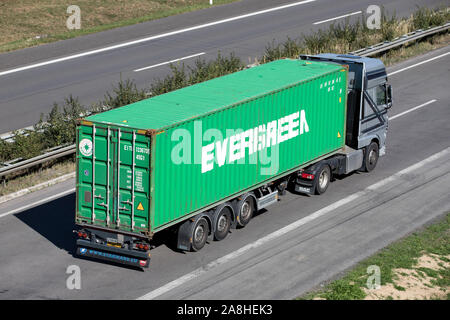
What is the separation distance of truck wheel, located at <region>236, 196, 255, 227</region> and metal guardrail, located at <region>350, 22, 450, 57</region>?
53.4 feet

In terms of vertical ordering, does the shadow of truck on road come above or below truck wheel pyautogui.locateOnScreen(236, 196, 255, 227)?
below

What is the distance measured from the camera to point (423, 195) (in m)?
24.2

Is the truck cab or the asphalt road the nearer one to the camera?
the truck cab

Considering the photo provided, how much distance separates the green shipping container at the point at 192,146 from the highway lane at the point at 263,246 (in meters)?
1.18

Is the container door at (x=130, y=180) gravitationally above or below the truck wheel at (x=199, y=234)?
above

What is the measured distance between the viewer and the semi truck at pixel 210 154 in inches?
723

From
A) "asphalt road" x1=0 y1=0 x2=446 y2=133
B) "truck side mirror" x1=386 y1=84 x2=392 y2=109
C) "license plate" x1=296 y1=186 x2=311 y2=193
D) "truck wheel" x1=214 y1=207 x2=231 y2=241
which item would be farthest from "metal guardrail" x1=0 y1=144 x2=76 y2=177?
"truck side mirror" x1=386 y1=84 x2=392 y2=109

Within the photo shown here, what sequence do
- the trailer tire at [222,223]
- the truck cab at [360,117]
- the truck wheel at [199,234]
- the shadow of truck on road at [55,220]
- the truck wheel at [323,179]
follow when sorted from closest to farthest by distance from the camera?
the truck wheel at [199,234], the trailer tire at [222,223], the shadow of truck on road at [55,220], the truck wheel at [323,179], the truck cab at [360,117]

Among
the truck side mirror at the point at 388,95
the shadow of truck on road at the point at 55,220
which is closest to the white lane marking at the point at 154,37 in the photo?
the shadow of truck on road at the point at 55,220

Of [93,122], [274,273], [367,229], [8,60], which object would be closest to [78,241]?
[93,122]

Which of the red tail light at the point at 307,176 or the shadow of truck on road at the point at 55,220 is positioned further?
the red tail light at the point at 307,176

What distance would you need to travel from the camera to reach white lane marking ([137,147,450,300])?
1822 centimetres

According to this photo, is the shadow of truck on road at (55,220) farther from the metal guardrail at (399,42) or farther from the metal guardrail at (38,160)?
the metal guardrail at (399,42)

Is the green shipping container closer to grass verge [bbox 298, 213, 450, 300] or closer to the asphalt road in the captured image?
grass verge [bbox 298, 213, 450, 300]
